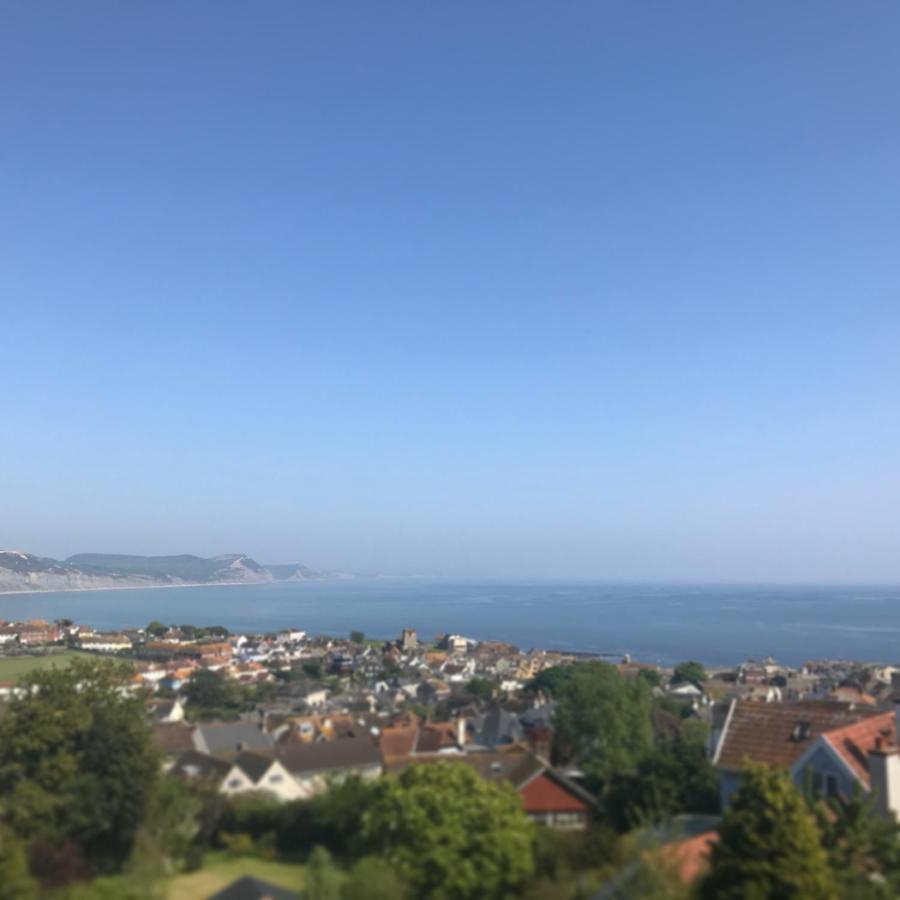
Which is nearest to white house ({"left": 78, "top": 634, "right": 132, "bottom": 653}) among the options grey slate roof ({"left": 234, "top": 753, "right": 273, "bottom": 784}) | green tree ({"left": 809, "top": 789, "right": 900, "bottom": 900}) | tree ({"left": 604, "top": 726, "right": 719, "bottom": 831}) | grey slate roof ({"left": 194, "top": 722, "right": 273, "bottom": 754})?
grey slate roof ({"left": 194, "top": 722, "right": 273, "bottom": 754})

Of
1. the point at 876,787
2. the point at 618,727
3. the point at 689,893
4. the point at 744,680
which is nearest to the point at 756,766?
the point at 689,893

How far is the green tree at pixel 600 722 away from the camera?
2339cm

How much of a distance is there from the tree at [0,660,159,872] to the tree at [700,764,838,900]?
11.8 meters

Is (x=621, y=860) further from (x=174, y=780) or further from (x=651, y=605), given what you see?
(x=651, y=605)

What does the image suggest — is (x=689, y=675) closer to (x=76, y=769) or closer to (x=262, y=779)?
(x=262, y=779)

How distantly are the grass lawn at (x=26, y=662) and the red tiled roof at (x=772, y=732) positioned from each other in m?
47.5

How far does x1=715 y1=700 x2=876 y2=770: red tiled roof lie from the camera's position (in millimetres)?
17375

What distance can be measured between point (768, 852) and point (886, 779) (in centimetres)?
494

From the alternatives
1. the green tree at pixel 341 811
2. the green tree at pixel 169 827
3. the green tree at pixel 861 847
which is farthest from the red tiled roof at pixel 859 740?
the green tree at pixel 169 827

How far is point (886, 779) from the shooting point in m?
14.6

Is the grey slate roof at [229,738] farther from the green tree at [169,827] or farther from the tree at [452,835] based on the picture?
the tree at [452,835]

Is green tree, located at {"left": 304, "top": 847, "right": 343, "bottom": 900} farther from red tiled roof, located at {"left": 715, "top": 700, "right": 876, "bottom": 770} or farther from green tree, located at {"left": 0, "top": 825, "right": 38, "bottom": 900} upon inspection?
red tiled roof, located at {"left": 715, "top": 700, "right": 876, "bottom": 770}

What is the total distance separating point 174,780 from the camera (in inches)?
816

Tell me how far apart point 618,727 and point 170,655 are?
5458cm
